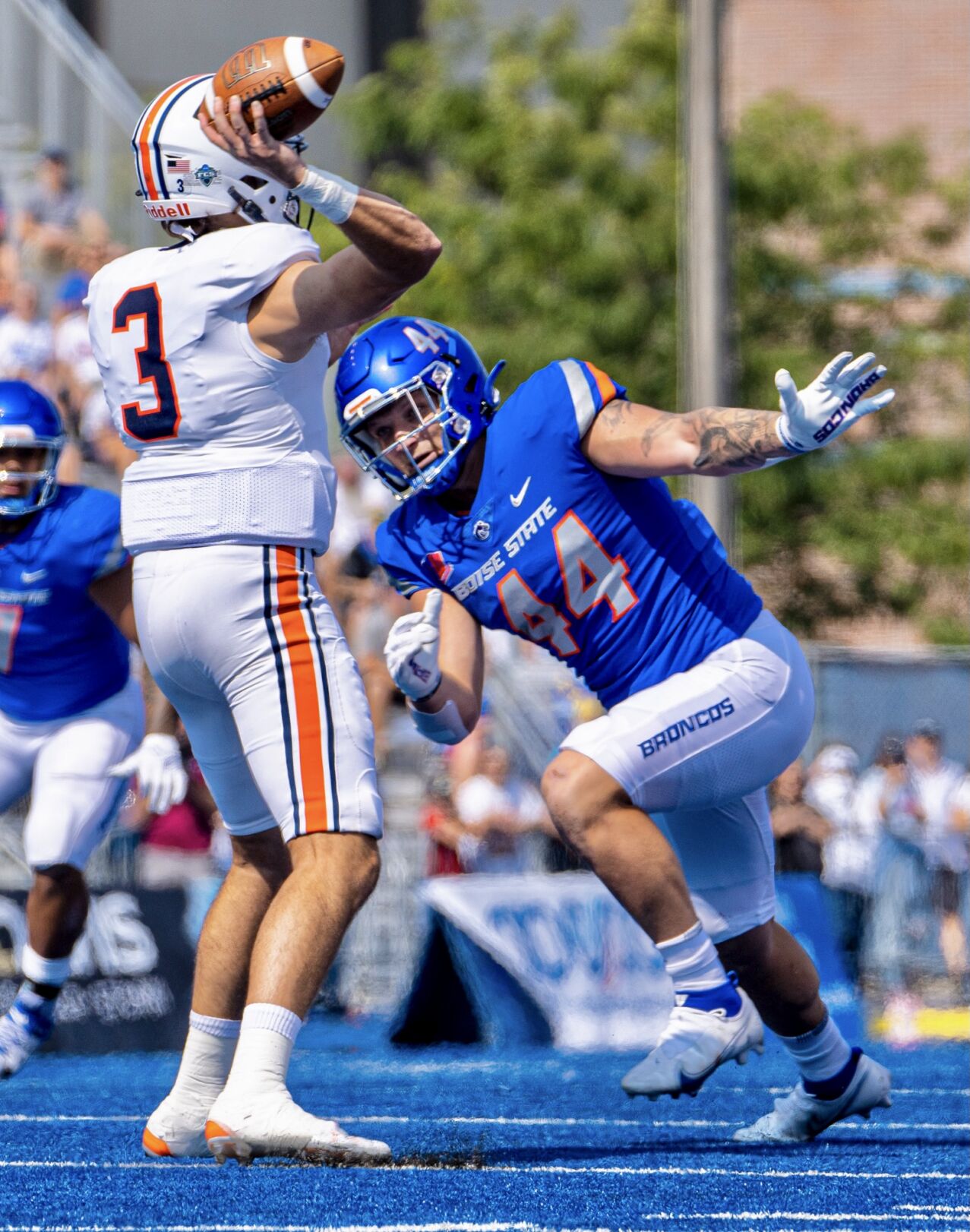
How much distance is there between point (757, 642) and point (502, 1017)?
16.0ft

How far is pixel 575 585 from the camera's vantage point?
445cm

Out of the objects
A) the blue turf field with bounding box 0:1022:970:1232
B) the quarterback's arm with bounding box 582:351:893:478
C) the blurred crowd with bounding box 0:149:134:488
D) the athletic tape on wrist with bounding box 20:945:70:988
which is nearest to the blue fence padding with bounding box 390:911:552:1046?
the blue turf field with bounding box 0:1022:970:1232

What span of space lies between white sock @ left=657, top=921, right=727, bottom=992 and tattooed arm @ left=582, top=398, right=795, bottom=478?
1.04 m

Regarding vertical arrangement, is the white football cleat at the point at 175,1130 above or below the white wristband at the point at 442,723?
below

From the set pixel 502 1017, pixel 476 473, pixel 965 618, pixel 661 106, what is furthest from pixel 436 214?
pixel 476 473

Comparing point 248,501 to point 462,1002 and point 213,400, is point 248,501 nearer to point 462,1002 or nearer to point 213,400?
point 213,400

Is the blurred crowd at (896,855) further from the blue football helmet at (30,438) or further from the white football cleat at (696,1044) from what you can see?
the white football cleat at (696,1044)

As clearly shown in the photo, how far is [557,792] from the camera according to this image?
14.1ft

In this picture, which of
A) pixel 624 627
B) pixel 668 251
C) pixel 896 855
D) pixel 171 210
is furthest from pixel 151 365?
pixel 668 251

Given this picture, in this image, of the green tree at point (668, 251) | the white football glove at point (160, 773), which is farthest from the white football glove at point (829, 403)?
the green tree at point (668, 251)

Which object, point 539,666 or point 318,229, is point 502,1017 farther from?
point 318,229

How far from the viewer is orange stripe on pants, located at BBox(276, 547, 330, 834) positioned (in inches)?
154

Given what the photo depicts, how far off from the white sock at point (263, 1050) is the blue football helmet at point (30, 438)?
2.37 m

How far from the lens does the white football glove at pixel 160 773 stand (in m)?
5.15
